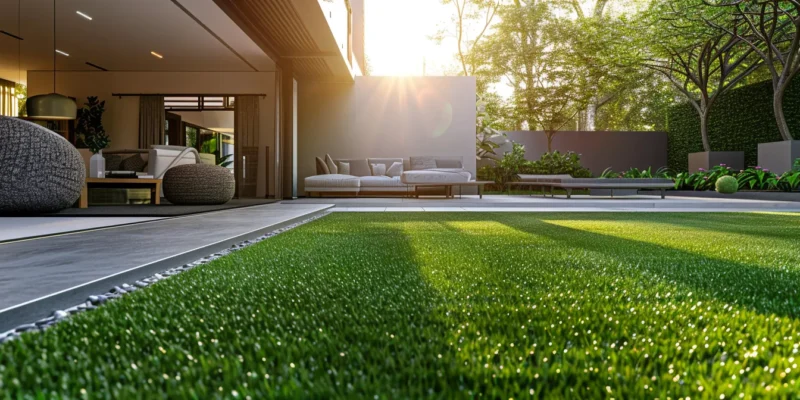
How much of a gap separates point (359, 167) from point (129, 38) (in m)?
4.72

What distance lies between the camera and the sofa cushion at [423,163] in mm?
10438

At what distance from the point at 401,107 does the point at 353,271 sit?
990 centimetres

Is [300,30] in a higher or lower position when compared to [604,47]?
lower

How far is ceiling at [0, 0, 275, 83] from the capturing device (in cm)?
708

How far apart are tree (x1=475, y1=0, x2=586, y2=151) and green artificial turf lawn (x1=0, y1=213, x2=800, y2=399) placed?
49.5 ft

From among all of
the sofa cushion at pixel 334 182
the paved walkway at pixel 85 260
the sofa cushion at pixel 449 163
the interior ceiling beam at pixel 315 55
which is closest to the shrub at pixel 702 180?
the sofa cushion at pixel 449 163

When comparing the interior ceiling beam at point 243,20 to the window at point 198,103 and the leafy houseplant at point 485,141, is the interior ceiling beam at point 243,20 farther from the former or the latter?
the leafy houseplant at point 485,141

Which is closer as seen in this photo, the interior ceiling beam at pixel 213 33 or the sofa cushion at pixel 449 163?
the interior ceiling beam at pixel 213 33

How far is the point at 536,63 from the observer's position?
668 inches

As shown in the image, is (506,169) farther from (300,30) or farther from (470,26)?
(470,26)

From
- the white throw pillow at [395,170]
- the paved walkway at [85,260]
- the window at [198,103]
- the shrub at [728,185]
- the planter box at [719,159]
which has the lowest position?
the paved walkway at [85,260]

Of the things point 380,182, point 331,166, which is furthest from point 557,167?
point 331,166

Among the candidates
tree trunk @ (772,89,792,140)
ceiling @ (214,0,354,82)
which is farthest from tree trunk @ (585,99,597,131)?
ceiling @ (214,0,354,82)

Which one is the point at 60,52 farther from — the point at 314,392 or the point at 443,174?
the point at 314,392
